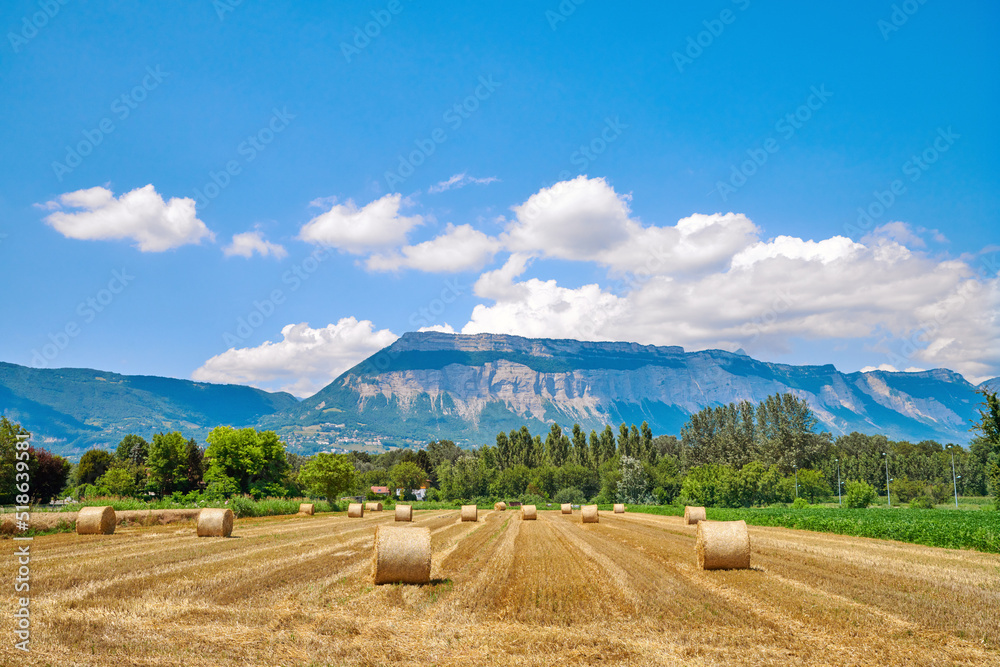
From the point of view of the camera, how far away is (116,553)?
66.4ft

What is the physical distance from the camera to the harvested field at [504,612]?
900cm

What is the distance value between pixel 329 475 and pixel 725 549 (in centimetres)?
6542

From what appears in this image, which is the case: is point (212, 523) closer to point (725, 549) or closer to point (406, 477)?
point (725, 549)

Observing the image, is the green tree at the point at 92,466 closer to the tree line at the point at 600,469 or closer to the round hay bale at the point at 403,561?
the tree line at the point at 600,469

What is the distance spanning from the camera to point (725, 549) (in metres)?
17.9

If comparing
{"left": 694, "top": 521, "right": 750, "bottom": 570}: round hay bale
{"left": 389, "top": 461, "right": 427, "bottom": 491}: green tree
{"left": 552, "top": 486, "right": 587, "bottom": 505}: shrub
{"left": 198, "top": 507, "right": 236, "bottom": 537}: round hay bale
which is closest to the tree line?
{"left": 389, "top": 461, "right": 427, "bottom": 491}: green tree

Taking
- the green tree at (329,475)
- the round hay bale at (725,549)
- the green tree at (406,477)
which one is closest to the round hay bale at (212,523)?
the round hay bale at (725,549)

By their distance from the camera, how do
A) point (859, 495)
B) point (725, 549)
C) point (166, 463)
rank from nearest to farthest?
point (725, 549), point (859, 495), point (166, 463)

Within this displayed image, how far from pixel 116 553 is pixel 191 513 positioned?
2131cm

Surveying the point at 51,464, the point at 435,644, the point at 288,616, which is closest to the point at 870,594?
the point at 435,644

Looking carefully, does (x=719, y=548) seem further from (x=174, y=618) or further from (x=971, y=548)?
(x=971, y=548)

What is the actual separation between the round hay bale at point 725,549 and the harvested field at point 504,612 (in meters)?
0.55

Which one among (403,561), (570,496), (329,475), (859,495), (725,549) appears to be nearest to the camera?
(403,561)

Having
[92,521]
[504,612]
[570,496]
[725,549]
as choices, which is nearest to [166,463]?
[92,521]
